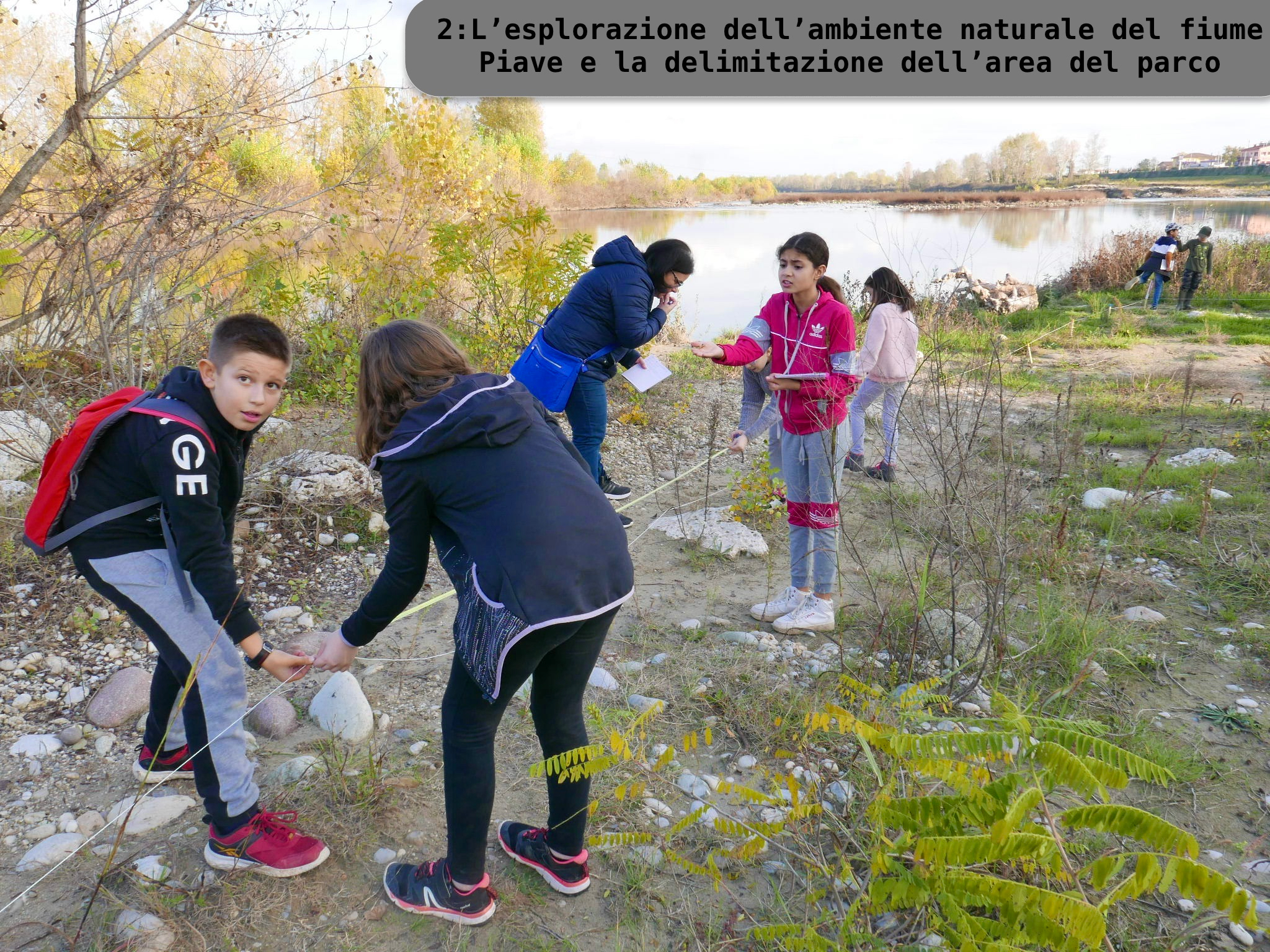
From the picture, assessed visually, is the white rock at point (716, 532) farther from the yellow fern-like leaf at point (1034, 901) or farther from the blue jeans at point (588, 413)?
the yellow fern-like leaf at point (1034, 901)

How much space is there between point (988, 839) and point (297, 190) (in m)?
6.59

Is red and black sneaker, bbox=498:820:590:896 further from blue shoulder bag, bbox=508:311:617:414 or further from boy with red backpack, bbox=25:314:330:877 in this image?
blue shoulder bag, bbox=508:311:617:414

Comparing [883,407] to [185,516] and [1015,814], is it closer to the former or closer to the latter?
[1015,814]

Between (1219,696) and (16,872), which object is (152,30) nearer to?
(16,872)

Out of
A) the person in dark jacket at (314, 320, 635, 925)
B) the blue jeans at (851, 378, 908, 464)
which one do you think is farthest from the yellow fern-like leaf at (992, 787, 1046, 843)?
the blue jeans at (851, 378, 908, 464)

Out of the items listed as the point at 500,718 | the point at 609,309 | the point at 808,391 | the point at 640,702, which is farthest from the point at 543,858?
the point at 609,309

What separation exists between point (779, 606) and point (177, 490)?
2.77m

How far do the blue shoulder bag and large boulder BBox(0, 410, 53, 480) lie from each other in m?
2.69

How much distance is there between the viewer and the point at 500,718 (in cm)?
206

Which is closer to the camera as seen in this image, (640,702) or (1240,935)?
(1240,935)

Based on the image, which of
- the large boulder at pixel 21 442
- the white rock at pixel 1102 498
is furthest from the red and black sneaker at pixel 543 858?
the white rock at pixel 1102 498

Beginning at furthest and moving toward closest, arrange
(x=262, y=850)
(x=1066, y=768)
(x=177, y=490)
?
(x=262, y=850), (x=177, y=490), (x=1066, y=768)

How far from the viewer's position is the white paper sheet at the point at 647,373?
480cm

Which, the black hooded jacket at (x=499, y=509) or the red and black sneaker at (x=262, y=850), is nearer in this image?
the black hooded jacket at (x=499, y=509)
